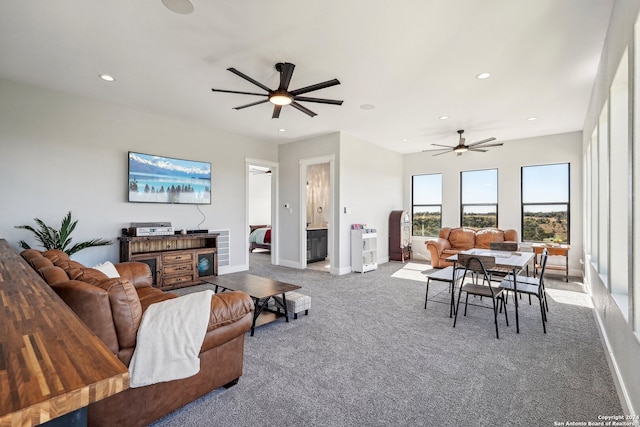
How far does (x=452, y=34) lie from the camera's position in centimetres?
273

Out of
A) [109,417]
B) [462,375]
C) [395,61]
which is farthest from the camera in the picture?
[395,61]

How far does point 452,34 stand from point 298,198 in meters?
4.47

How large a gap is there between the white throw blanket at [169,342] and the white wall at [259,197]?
916 centimetres

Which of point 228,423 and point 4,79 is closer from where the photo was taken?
point 228,423

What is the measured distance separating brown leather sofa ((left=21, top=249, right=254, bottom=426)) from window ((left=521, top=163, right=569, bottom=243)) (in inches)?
262

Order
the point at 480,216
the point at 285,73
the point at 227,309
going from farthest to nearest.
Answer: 1. the point at 480,216
2. the point at 285,73
3. the point at 227,309

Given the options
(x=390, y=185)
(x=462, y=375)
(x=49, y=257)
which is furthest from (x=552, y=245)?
(x=49, y=257)

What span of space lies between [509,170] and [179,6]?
22.6 feet

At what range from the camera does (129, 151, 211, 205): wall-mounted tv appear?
4.82 m

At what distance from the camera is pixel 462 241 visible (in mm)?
6688

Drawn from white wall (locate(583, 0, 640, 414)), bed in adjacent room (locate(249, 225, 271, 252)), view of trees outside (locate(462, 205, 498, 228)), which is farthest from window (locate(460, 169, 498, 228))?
bed in adjacent room (locate(249, 225, 271, 252))

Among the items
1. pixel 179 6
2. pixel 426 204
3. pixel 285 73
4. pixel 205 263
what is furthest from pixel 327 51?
pixel 426 204

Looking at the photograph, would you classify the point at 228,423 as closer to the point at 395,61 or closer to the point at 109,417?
the point at 109,417

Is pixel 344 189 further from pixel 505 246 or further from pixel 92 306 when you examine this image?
pixel 92 306
